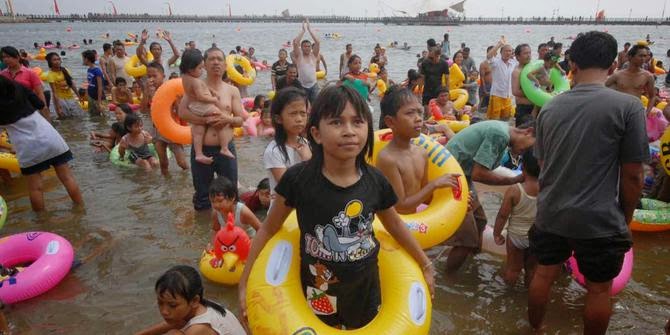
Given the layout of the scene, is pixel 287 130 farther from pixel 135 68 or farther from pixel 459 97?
pixel 135 68

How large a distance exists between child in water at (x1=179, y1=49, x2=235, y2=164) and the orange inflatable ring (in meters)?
1.34

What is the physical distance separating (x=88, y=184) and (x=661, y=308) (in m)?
6.32

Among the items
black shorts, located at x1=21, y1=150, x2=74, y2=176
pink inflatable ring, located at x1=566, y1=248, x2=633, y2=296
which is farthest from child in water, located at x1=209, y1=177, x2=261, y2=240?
pink inflatable ring, located at x1=566, y1=248, x2=633, y2=296

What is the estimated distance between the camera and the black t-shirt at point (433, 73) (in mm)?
8719

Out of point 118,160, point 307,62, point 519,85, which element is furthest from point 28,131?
point 519,85

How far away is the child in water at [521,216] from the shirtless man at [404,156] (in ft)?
1.94

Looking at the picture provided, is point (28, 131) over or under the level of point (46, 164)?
over

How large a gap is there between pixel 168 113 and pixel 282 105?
315cm

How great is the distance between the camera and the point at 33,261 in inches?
149

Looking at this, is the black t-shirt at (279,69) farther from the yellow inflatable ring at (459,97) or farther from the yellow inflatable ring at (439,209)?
the yellow inflatable ring at (439,209)

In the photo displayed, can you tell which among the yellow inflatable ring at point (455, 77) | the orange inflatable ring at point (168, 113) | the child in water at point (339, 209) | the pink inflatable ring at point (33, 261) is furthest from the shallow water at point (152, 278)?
the yellow inflatable ring at point (455, 77)

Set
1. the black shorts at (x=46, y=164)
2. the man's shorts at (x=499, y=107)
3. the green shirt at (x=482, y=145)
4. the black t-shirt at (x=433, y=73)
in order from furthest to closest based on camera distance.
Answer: the man's shorts at (x=499, y=107) → the black t-shirt at (x=433, y=73) → the black shorts at (x=46, y=164) → the green shirt at (x=482, y=145)

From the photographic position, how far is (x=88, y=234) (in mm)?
4441

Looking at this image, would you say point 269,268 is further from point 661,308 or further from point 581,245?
point 661,308
